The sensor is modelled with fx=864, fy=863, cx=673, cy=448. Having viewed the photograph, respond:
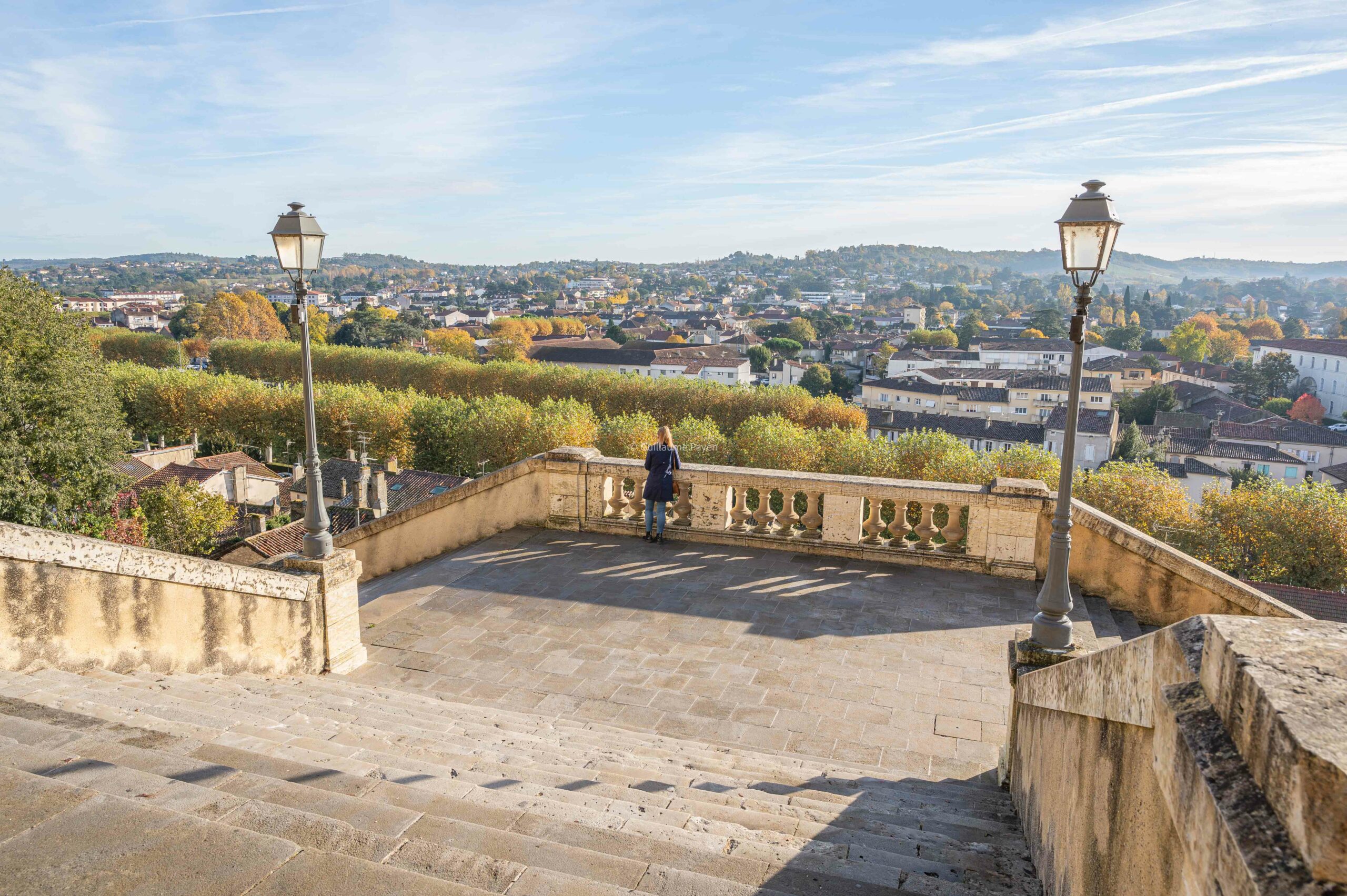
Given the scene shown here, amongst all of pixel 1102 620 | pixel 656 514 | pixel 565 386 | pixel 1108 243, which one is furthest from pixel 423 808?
pixel 565 386

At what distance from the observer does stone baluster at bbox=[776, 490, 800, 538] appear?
10.4m

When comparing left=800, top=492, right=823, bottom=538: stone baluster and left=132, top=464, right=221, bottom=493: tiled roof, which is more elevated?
left=800, top=492, right=823, bottom=538: stone baluster

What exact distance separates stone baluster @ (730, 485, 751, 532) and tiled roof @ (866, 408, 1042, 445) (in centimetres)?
5892

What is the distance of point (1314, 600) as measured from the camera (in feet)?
58.7

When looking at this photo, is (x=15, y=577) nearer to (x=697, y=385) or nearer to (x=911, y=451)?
(x=911, y=451)

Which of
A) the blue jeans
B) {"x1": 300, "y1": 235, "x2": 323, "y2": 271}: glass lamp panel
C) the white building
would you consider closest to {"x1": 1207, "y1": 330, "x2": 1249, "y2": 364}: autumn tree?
the white building

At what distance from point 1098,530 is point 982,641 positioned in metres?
2.05

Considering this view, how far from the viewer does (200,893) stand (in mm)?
2803

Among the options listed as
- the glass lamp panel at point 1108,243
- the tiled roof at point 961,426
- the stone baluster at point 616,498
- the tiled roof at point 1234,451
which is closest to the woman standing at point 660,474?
the stone baluster at point 616,498

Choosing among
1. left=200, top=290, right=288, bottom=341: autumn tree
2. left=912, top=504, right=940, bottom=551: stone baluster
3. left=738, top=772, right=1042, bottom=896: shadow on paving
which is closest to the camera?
left=738, top=772, right=1042, bottom=896: shadow on paving

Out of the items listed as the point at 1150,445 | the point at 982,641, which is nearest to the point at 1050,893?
the point at 982,641

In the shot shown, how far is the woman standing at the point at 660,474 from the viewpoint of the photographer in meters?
10.5

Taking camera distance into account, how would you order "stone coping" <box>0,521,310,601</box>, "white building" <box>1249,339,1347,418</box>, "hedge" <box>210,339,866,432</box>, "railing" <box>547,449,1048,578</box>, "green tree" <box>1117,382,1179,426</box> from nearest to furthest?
"stone coping" <box>0,521,310,601</box> → "railing" <box>547,449,1048,578</box> → "hedge" <box>210,339,866,432</box> → "green tree" <box>1117,382,1179,426</box> → "white building" <box>1249,339,1347,418</box>

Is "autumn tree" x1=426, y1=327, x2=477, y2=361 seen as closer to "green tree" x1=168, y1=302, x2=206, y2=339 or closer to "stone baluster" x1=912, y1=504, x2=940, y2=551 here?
"green tree" x1=168, y1=302, x2=206, y2=339
